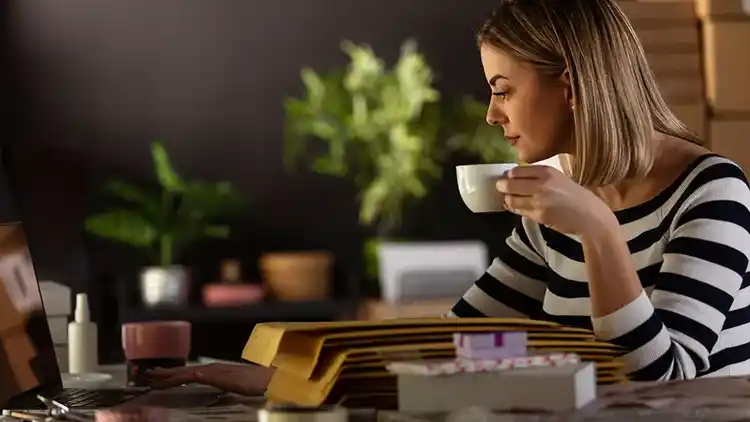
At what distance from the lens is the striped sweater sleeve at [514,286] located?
164 cm

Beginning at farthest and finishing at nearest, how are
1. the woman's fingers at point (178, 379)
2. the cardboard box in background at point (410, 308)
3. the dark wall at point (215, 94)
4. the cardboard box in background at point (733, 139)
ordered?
1. the dark wall at point (215, 94)
2. the cardboard box in background at point (410, 308)
3. the cardboard box in background at point (733, 139)
4. the woman's fingers at point (178, 379)

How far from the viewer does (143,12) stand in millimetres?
4000

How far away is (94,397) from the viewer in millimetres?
1232

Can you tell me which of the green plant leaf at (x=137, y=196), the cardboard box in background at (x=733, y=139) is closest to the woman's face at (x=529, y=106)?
the cardboard box in background at (x=733, y=139)

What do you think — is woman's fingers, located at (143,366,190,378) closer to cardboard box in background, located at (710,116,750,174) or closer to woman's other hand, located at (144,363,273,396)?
woman's other hand, located at (144,363,273,396)

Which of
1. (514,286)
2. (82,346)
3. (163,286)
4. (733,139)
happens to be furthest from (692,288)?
(163,286)

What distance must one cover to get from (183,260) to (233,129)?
1.64ft

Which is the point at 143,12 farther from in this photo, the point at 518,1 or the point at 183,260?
the point at 518,1

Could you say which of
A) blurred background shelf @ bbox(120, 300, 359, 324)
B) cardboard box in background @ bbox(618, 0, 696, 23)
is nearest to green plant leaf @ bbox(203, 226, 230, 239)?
blurred background shelf @ bbox(120, 300, 359, 324)

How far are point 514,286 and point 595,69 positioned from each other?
380mm

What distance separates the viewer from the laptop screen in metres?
1.17

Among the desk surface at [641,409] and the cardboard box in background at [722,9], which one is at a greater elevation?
the cardboard box in background at [722,9]

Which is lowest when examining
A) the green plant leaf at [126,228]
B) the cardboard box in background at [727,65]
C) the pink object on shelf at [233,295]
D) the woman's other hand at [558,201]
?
the pink object on shelf at [233,295]

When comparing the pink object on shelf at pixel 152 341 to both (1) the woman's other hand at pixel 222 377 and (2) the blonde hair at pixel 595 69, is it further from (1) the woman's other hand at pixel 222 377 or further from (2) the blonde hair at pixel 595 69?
(2) the blonde hair at pixel 595 69
